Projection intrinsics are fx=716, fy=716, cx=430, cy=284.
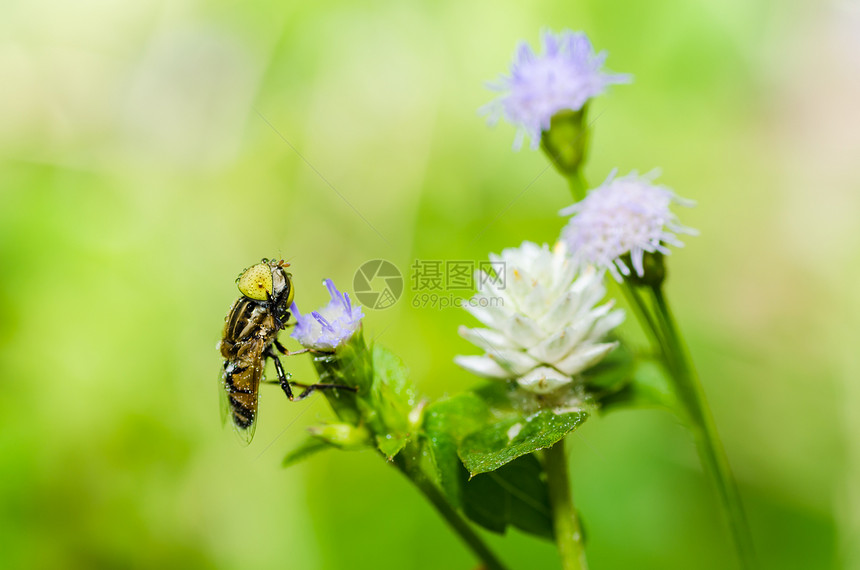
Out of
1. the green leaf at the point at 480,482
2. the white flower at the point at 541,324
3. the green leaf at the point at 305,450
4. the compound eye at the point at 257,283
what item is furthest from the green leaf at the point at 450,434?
the compound eye at the point at 257,283

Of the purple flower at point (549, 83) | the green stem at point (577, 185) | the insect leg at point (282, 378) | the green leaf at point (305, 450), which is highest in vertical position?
the purple flower at point (549, 83)

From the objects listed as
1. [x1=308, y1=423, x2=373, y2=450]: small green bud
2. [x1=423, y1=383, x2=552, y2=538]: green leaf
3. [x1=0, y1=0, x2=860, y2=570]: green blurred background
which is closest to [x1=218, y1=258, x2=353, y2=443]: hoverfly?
[x1=308, y1=423, x2=373, y2=450]: small green bud

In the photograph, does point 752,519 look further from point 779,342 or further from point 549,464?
point 549,464

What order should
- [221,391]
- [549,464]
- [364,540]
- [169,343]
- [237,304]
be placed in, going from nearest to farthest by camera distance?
[549,464], [237,304], [221,391], [364,540], [169,343]

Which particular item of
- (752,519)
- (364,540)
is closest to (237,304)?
(364,540)

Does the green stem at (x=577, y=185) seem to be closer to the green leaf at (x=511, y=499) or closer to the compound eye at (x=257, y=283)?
the green leaf at (x=511, y=499)

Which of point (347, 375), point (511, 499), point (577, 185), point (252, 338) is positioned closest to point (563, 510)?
point (511, 499)
